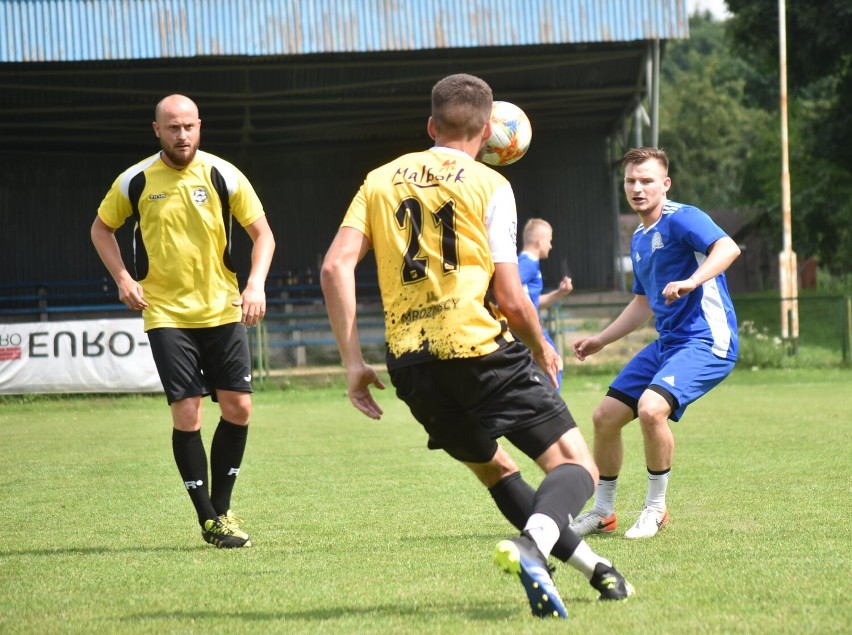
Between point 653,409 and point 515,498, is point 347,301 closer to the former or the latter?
point 515,498

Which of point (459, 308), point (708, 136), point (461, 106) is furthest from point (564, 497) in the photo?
point (708, 136)

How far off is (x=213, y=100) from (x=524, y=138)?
2243 cm

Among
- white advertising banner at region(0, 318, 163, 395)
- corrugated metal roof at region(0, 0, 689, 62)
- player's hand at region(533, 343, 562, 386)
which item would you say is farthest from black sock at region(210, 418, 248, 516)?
corrugated metal roof at region(0, 0, 689, 62)

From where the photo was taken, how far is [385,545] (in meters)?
5.70

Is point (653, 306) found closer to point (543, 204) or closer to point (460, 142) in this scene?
point (460, 142)

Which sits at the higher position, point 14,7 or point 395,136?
point 14,7

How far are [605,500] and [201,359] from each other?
2.22m

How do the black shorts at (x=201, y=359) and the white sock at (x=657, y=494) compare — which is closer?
the black shorts at (x=201, y=359)

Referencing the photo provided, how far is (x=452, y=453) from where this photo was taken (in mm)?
4230

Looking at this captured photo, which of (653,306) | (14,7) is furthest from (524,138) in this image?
(14,7)

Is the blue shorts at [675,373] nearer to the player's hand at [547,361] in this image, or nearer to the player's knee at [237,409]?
the player's hand at [547,361]

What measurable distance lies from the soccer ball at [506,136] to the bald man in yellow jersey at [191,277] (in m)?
1.28

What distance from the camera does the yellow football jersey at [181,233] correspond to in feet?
19.6

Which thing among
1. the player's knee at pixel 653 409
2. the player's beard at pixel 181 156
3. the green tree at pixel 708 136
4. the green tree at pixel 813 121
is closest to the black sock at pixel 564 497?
the player's knee at pixel 653 409
